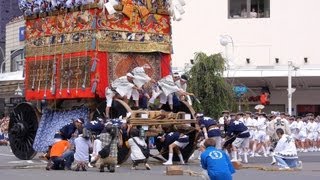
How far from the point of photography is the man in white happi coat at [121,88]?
19.6 m

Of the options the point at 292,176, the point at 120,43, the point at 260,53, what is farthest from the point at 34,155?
the point at 260,53

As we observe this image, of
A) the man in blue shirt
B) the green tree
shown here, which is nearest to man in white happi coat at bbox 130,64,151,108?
the man in blue shirt

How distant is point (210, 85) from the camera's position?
35.7m

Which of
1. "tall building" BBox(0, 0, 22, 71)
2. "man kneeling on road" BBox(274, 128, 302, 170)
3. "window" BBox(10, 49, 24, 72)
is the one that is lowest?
"man kneeling on road" BBox(274, 128, 302, 170)

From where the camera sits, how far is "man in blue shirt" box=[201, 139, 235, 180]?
36.0 ft

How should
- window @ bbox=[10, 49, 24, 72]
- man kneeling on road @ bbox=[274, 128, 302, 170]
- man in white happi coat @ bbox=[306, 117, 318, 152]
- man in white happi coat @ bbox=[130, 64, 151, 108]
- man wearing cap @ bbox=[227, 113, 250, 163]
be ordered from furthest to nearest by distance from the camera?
window @ bbox=[10, 49, 24, 72]
man in white happi coat @ bbox=[306, 117, 318, 152]
man wearing cap @ bbox=[227, 113, 250, 163]
man in white happi coat @ bbox=[130, 64, 151, 108]
man kneeling on road @ bbox=[274, 128, 302, 170]

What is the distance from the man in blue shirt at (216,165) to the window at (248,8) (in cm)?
3662

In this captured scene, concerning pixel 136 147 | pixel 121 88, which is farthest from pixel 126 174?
pixel 121 88

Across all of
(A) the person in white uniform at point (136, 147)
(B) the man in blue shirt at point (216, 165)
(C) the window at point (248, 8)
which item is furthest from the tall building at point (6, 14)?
(B) the man in blue shirt at point (216, 165)

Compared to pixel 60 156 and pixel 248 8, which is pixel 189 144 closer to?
pixel 60 156

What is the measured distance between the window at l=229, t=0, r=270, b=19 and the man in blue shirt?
36.6 meters

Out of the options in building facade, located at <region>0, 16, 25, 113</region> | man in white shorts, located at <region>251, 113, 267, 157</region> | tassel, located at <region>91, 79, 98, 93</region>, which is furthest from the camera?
building facade, located at <region>0, 16, 25, 113</region>

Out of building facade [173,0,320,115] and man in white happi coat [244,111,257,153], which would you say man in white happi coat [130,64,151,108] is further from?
building facade [173,0,320,115]

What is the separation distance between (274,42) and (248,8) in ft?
12.9
